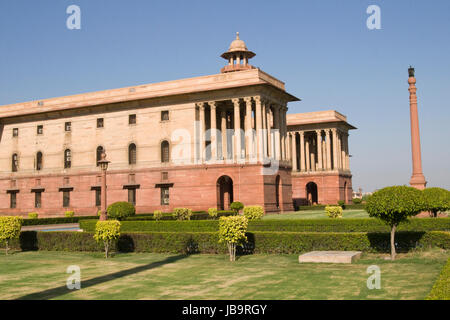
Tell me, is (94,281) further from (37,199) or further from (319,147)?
(319,147)

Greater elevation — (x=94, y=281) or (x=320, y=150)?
(x=320, y=150)

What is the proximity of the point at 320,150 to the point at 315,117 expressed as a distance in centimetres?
515

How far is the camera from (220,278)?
1334cm

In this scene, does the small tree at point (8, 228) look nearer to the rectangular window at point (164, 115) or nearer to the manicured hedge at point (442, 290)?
the manicured hedge at point (442, 290)

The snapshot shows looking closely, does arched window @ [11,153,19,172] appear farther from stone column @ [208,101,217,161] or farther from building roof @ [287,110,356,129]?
building roof @ [287,110,356,129]

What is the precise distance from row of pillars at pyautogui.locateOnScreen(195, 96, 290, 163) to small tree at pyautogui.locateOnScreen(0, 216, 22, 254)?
80.4 feet

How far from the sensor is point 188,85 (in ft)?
154

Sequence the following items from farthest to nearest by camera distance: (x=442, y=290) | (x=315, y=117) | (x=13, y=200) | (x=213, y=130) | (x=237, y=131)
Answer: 1. (x=315, y=117)
2. (x=13, y=200)
3. (x=213, y=130)
4. (x=237, y=131)
5. (x=442, y=290)

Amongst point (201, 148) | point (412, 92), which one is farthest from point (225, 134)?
point (412, 92)

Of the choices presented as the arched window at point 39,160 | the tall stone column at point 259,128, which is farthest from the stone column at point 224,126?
the arched window at point 39,160

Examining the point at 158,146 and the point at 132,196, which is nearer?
the point at 158,146

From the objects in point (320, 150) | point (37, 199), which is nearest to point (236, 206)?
point (37, 199)
